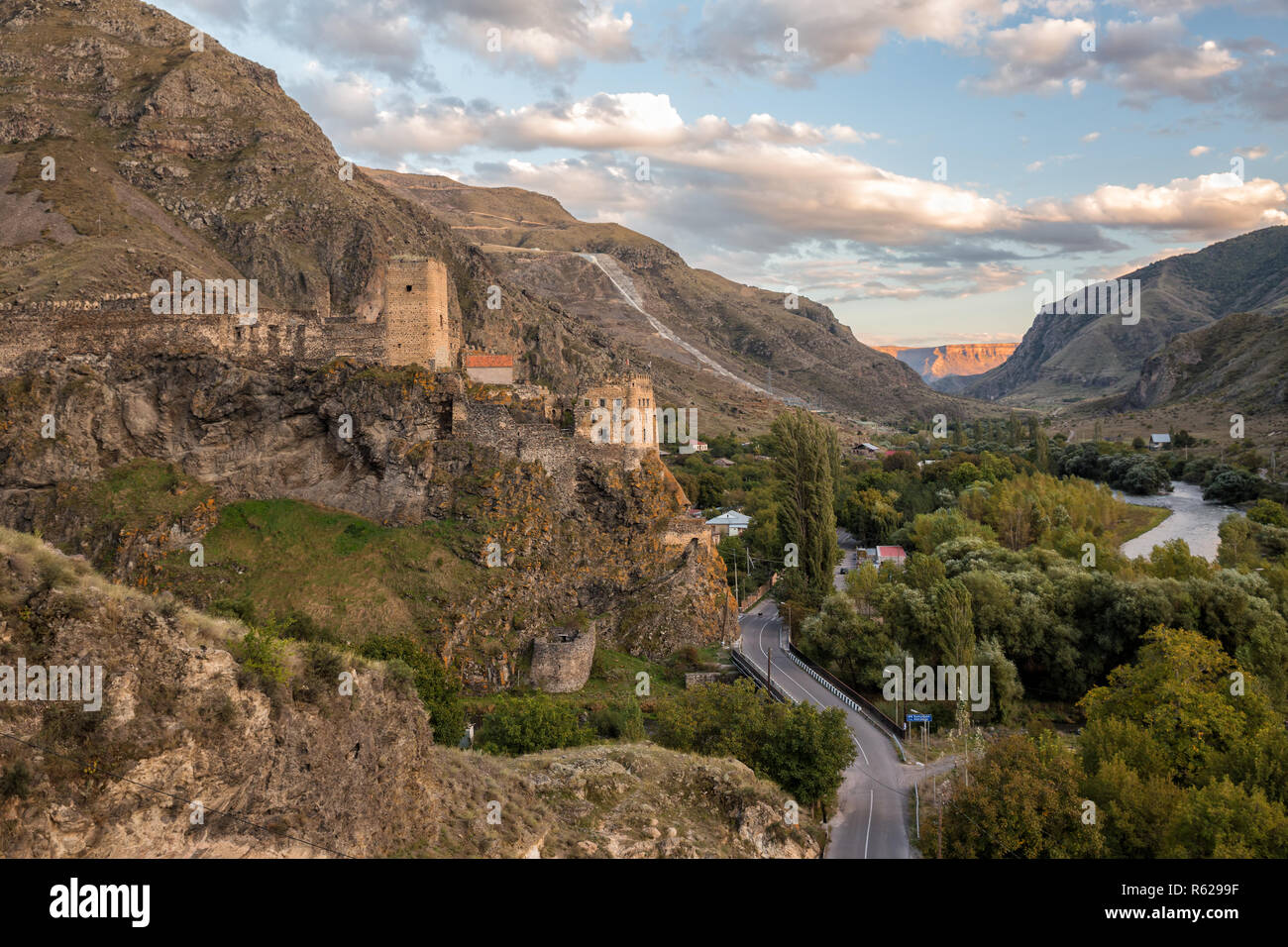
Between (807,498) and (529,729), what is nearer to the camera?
(529,729)

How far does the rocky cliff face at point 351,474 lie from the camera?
116 ft

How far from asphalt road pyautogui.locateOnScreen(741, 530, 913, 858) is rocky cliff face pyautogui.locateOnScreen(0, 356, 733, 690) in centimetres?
586

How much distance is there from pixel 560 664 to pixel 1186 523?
2551 inches

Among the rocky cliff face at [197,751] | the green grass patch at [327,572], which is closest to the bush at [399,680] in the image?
the rocky cliff face at [197,751]

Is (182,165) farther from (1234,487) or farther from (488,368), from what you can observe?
(1234,487)

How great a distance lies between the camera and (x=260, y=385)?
38875 millimetres

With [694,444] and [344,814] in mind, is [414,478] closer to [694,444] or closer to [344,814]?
[344,814]

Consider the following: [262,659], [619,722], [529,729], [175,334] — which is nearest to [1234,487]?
[619,722]

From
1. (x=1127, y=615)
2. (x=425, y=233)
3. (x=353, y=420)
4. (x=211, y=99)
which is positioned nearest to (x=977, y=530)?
(x=1127, y=615)

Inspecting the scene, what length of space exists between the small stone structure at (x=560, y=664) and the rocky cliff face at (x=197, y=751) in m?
20.4

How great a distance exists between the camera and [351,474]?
3891 centimetres

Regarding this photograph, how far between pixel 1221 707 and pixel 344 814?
2708cm

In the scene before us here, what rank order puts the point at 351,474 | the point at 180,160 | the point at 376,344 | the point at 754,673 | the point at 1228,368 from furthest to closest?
1. the point at 1228,368
2. the point at 180,160
3. the point at 376,344
4. the point at 351,474
5. the point at 754,673

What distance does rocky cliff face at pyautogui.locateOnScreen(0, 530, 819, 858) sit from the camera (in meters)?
8.83
